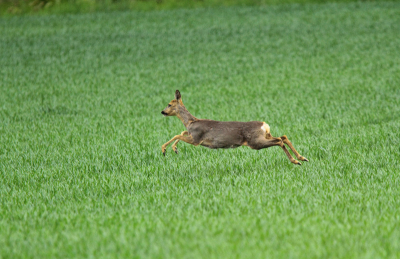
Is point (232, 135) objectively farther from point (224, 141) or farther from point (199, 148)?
point (199, 148)

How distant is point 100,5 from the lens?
30.4m

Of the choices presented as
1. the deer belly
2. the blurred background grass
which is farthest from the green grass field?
the blurred background grass

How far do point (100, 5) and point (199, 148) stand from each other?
2303 centimetres

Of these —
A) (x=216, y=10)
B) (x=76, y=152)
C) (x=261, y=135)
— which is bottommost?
(x=76, y=152)

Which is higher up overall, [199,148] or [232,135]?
[232,135]

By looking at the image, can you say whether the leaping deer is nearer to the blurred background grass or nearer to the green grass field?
the green grass field

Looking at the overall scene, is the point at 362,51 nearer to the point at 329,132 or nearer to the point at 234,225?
the point at 329,132

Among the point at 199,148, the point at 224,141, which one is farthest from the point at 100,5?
the point at 224,141

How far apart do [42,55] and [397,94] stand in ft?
48.3

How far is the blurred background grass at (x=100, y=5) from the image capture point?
30.0 metres

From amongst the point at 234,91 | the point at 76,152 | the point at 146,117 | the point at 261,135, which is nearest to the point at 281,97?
the point at 234,91

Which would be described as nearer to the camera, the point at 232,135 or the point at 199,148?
the point at 232,135

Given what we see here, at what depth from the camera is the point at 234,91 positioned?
16.2 m

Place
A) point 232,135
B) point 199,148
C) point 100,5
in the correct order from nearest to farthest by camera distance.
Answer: point 232,135, point 199,148, point 100,5
